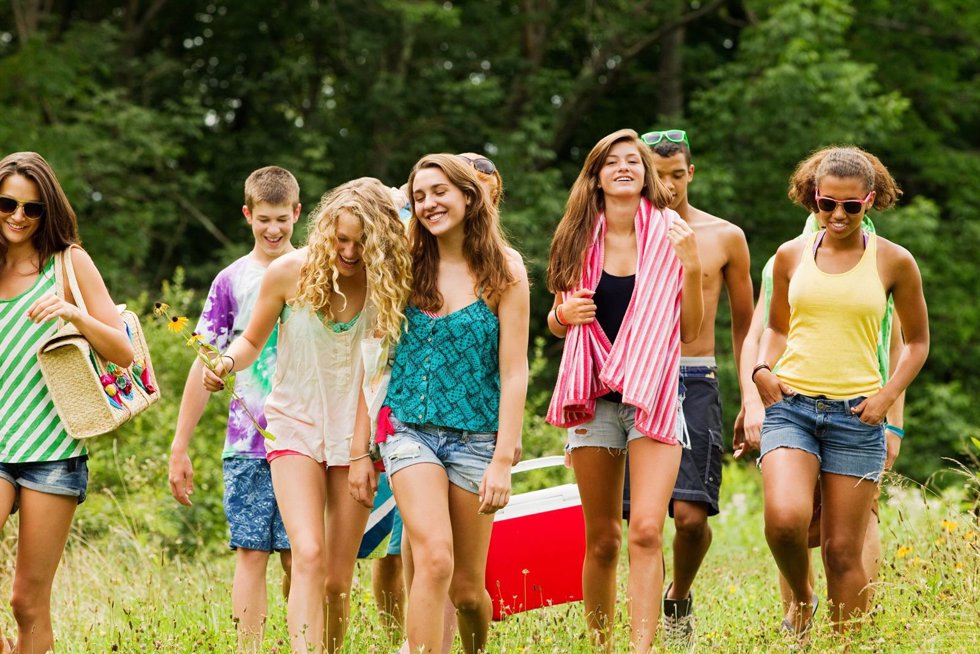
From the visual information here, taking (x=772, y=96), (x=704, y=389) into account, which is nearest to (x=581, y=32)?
(x=772, y=96)

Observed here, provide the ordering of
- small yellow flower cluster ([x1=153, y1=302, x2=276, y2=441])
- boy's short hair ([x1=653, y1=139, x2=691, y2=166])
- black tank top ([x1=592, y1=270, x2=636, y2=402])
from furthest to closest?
boy's short hair ([x1=653, y1=139, x2=691, y2=166])
black tank top ([x1=592, y1=270, x2=636, y2=402])
small yellow flower cluster ([x1=153, y1=302, x2=276, y2=441])

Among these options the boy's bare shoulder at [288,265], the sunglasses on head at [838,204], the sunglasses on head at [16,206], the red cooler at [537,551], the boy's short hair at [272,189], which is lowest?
the red cooler at [537,551]

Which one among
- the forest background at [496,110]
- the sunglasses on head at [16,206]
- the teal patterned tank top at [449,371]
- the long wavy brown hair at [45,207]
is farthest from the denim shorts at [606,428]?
the forest background at [496,110]

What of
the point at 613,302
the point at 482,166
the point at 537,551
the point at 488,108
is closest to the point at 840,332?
the point at 613,302

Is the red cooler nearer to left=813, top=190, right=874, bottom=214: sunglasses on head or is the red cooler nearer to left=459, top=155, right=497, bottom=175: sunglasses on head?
left=459, top=155, right=497, bottom=175: sunglasses on head

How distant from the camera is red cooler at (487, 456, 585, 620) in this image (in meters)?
5.57

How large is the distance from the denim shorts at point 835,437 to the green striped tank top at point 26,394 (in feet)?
9.32

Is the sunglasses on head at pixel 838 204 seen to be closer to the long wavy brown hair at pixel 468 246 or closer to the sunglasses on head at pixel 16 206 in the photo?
the long wavy brown hair at pixel 468 246

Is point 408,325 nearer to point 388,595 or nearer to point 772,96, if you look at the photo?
point 388,595

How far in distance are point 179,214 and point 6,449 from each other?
14.4 m

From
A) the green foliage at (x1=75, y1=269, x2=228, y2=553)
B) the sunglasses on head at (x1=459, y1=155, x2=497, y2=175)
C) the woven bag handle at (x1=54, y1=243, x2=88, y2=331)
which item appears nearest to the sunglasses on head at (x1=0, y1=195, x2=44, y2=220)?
the woven bag handle at (x1=54, y1=243, x2=88, y2=331)

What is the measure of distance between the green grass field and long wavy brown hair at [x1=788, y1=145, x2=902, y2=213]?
1.27 metres

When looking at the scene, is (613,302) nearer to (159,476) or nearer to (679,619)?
(679,619)

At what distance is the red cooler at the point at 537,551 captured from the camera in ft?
18.3
